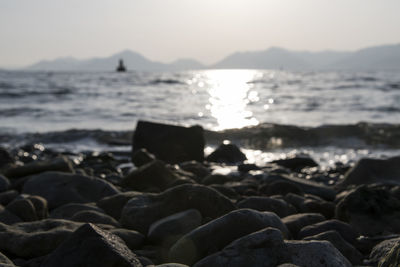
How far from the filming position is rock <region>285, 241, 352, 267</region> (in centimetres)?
230

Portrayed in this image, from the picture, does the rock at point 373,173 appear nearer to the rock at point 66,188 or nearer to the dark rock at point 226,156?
the dark rock at point 226,156

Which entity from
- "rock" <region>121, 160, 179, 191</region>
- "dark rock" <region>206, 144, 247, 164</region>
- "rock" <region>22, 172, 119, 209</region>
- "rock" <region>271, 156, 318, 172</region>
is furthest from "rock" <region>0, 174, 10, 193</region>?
"rock" <region>271, 156, 318, 172</region>

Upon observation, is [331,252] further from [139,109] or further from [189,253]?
[139,109]

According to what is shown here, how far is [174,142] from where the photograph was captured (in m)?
8.54

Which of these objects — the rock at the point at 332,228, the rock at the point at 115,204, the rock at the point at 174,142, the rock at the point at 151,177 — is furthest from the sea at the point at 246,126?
the rock at the point at 332,228

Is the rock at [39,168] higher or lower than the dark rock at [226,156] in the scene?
higher

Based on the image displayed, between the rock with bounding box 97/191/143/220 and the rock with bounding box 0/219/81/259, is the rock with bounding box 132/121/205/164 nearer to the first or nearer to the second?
the rock with bounding box 97/191/143/220

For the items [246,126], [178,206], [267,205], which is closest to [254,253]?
[178,206]

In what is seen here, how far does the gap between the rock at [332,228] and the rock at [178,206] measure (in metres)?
0.53

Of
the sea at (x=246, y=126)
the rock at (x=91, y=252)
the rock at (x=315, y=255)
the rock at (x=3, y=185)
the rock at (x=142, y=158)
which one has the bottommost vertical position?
the sea at (x=246, y=126)

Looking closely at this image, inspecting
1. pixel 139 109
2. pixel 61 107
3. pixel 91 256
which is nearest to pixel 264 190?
pixel 91 256

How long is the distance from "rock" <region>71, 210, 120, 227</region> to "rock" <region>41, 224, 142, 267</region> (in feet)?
4.39

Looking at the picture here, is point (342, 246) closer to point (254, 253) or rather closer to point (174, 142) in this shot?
point (254, 253)

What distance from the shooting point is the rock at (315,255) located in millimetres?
2301
